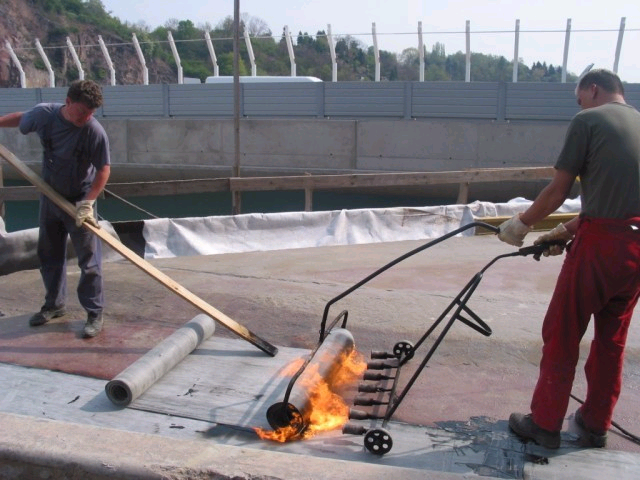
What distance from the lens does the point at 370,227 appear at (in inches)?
350

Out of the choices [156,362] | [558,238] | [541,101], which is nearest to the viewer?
[558,238]

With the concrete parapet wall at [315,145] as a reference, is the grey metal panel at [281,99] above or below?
above

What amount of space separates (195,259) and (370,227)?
259cm

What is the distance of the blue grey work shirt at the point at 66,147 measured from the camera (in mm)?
4520

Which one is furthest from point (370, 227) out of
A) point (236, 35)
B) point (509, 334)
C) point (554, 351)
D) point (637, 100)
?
point (637, 100)

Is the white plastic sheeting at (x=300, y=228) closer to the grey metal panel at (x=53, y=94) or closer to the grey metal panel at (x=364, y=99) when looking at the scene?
the grey metal panel at (x=364, y=99)

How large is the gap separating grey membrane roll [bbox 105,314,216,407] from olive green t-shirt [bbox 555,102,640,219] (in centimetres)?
246

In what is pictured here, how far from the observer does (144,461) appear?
8.52 feet

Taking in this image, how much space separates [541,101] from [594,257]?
42.6ft

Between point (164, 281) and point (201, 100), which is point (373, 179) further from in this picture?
→ point (201, 100)

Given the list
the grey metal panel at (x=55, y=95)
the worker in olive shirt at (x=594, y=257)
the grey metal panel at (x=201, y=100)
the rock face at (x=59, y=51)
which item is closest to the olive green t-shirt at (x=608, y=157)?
the worker in olive shirt at (x=594, y=257)

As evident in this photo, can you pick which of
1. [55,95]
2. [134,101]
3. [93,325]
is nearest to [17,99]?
[55,95]

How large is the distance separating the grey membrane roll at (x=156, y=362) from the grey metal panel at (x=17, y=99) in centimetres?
1785

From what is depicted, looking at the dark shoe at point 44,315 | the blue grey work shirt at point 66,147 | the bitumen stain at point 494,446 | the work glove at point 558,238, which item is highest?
the blue grey work shirt at point 66,147
